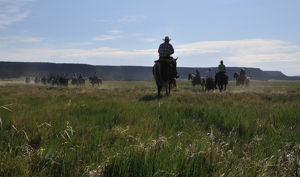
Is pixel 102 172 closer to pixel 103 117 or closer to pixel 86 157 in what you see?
pixel 86 157

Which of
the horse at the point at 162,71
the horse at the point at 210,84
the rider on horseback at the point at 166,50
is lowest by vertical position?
the horse at the point at 210,84

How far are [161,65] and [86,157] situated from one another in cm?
1079

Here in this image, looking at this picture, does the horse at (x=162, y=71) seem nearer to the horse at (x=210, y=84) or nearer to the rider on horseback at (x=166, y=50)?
the rider on horseback at (x=166, y=50)

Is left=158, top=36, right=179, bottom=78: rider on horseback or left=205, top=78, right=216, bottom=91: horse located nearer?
left=158, top=36, right=179, bottom=78: rider on horseback

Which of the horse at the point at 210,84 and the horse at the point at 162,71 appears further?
the horse at the point at 210,84

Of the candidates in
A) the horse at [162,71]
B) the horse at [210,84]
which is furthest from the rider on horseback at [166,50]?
the horse at [210,84]

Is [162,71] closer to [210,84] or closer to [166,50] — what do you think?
[166,50]

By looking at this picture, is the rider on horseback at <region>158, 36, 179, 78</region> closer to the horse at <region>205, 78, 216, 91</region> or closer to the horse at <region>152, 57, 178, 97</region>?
the horse at <region>152, 57, 178, 97</region>

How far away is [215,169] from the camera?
2383mm

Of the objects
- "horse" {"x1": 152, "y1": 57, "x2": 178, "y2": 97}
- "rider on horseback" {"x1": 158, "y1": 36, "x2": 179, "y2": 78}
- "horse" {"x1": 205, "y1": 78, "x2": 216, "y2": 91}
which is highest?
"rider on horseback" {"x1": 158, "y1": 36, "x2": 179, "y2": 78}

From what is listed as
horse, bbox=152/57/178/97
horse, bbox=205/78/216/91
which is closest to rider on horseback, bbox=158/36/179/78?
horse, bbox=152/57/178/97

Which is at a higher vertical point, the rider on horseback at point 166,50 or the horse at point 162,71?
the rider on horseback at point 166,50

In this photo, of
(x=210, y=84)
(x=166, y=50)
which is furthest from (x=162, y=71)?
(x=210, y=84)

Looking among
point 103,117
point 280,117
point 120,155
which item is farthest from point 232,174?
point 280,117
